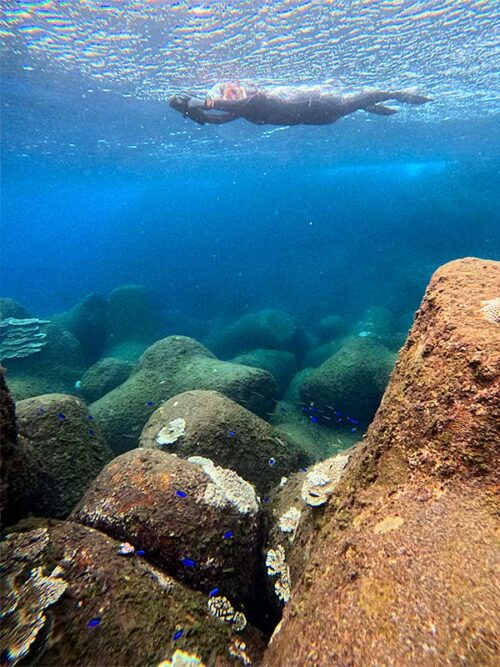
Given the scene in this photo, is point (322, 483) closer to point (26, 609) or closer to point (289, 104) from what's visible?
point (26, 609)

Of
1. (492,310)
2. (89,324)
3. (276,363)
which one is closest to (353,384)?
(276,363)

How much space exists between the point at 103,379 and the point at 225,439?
7.99 meters

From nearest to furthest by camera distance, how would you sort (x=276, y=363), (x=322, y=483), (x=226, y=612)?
1. (x=226, y=612)
2. (x=322, y=483)
3. (x=276, y=363)

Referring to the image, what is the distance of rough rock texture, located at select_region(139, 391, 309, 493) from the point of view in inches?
181

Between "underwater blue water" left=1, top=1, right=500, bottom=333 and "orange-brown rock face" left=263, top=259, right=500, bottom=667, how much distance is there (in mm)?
13278

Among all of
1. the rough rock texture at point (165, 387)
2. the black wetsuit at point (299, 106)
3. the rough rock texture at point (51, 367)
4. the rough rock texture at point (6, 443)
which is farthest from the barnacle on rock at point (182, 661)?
the black wetsuit at point (299, 106)

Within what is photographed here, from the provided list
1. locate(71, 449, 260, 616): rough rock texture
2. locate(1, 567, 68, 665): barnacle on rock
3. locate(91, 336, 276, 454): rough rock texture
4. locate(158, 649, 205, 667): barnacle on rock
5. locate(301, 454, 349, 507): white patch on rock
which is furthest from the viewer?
locate(91, 336, 276, 454): rough rock texture

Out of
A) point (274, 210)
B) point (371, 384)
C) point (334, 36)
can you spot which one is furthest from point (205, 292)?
point (274, 210)

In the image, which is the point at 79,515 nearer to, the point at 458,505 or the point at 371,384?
the point at 458,505

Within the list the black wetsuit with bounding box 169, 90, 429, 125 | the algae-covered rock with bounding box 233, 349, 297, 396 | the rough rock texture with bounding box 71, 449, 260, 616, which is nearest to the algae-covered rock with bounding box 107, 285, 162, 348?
the algae-covered rock with bounding box 233, 349, 297, 396

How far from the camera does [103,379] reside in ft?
37.2

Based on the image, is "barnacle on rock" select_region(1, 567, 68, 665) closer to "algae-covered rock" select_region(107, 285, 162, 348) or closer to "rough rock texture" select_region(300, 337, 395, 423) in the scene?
"rough rock texture" select_region(300, 337, 395, 423)

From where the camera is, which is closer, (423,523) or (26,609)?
(423,523)

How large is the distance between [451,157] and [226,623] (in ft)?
144
